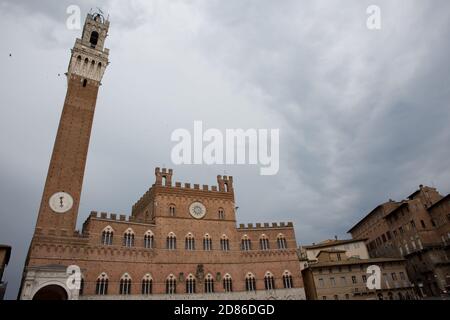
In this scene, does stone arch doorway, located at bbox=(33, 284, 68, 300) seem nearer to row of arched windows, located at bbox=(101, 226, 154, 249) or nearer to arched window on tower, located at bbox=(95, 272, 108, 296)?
arched window on tower, located at bbox=(95, 272, 108, 296)

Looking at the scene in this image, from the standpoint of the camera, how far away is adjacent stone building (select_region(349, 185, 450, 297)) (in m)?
37.8

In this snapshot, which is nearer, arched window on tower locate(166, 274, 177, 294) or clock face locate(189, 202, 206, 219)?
A: arched window on tower locate(166, 274, 177, 294)

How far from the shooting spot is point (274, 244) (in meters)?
37.6

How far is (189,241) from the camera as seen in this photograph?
115ft

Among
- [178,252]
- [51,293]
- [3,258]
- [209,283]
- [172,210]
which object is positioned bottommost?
[51,293]

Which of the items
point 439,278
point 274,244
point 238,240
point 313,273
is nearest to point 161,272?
point 238,240

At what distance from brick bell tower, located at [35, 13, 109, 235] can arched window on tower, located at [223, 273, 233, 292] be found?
16.9m

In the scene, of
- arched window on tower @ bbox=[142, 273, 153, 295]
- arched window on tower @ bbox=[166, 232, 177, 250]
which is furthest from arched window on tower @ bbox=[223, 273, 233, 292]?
arched window on tower @ bbox=[142, 273, 153, 295]

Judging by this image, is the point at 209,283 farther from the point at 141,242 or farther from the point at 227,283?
the point at 141,242

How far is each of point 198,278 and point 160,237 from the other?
6.07m

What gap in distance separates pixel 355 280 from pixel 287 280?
904cm

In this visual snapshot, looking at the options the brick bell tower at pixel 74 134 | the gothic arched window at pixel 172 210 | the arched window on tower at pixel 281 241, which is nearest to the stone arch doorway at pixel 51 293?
the brick bell tower at pixel 74 134

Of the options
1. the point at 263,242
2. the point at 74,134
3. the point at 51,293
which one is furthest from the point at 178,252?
the point at 74,134

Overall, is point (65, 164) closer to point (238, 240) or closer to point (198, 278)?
point (198, 278)
